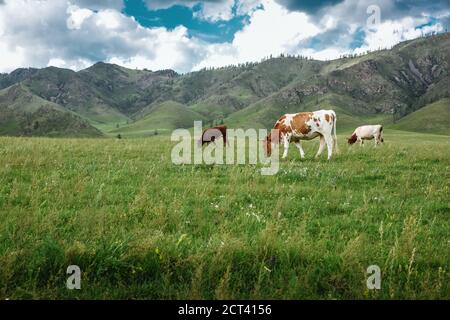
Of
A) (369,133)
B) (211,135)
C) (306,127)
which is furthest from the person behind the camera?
(369,133)

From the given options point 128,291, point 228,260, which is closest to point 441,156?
point 228,260

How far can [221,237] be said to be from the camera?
257 inches

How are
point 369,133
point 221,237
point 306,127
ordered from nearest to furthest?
point 221,237
point 306,127
point 369,133

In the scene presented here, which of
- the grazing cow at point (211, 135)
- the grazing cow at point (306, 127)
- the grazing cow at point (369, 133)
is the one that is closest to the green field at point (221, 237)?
the grazing cow at point (306, 127)

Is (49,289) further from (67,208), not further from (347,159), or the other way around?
(347,159)

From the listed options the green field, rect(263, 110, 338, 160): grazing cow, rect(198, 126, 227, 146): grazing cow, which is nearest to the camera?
the green field

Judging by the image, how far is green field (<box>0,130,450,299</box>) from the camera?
505cm

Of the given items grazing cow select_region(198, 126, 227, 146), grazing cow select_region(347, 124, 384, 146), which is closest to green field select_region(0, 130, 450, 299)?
grazing cow select_region(198, 126, 227, 146)

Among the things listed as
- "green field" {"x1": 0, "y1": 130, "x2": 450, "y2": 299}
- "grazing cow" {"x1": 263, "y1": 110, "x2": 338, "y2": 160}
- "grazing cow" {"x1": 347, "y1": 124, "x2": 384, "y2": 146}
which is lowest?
"green field" {"x1": 0, "y1": 130, "x2": 450, "y2": 299}

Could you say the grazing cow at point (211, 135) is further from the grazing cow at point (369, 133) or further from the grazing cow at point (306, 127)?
the grazing cow at point (369, 133)

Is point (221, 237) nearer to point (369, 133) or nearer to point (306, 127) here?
point (306, 127)

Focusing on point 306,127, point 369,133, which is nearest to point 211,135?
point 306,127

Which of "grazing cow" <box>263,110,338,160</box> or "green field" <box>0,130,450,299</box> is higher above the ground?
"grazing cow" <box>263,110,338,160</box>

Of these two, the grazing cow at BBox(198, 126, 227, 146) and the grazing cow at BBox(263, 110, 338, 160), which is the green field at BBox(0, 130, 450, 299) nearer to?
the grazing cow at BBox(263, 110, 338, 160)
